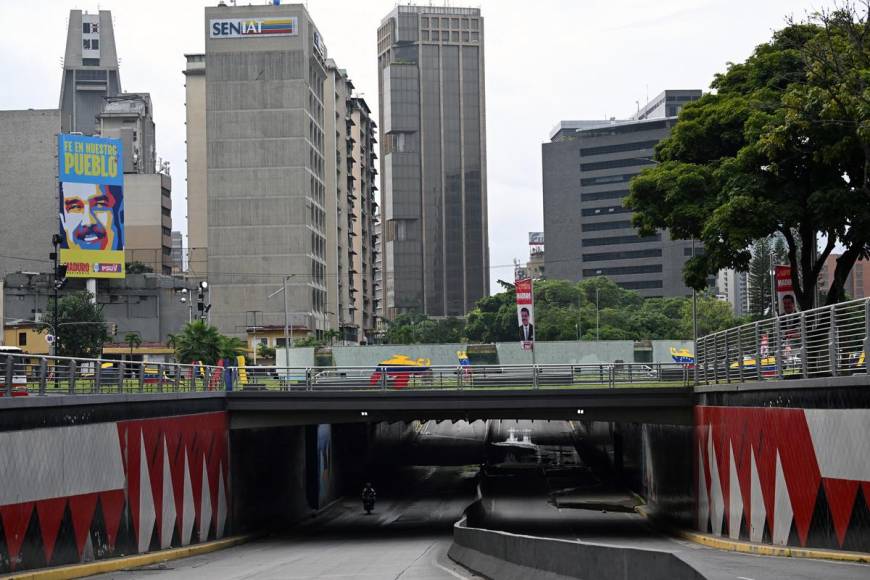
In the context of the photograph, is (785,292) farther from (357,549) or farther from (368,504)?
(368,504)

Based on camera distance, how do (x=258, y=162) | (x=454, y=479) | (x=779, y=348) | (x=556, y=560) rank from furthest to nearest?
1. (x=258, y=162)
2. (x=454, y=479)
3. (x=779, y=348)
4. (x=556, y=560)

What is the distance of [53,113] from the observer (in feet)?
471

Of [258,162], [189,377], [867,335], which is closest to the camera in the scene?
[867,335]

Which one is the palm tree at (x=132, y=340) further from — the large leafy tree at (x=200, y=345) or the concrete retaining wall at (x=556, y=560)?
the concrete retaining wall at (x=556, y=560)

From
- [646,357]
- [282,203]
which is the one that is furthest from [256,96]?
[646,357]

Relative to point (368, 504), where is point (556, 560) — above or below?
above

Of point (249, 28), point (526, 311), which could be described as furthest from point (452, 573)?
point (249, 28)

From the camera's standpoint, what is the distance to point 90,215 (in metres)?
118

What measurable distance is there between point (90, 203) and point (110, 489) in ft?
291

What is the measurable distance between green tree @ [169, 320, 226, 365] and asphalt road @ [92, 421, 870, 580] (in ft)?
50.9

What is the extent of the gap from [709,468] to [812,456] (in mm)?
12946

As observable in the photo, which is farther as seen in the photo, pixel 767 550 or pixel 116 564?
pixel 116 564

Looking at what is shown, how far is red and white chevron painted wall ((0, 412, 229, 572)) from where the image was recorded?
1083 inches

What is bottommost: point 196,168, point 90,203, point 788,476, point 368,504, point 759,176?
point 368,504
